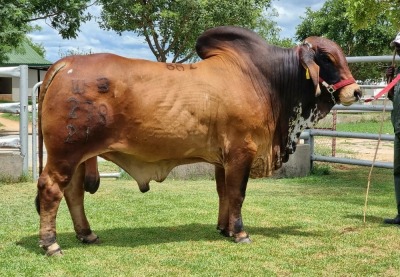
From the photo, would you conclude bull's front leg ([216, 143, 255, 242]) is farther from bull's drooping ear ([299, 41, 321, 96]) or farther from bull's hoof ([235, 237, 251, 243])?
bull's drooping ear ([299, 41, 321, 96])

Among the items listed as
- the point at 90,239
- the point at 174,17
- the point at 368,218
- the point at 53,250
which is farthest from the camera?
the point at 174,17

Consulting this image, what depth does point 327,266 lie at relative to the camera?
15.0 feet

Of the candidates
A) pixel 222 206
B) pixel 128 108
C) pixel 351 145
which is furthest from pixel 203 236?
pixel 351 145

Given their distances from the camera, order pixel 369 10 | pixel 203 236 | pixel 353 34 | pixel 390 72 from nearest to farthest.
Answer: pixel 203 236 → pixel 390 72 → pixel 369 10 → pixel 353 34

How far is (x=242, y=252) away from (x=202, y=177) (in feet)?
16.2

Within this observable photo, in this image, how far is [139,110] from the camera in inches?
199

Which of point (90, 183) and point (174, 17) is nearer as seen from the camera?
point (90, 183)

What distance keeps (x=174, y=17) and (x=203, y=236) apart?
22.6 metres

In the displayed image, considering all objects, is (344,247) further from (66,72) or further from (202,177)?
(202,177)

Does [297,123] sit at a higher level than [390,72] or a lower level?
lower

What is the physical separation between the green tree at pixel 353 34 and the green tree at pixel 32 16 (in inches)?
763

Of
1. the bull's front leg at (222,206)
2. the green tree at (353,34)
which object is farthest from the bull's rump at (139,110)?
the green tree at (353,34)

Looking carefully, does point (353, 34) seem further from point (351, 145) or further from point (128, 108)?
point (128, 108)

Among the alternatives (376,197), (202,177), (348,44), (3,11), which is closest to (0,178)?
(202,177)
